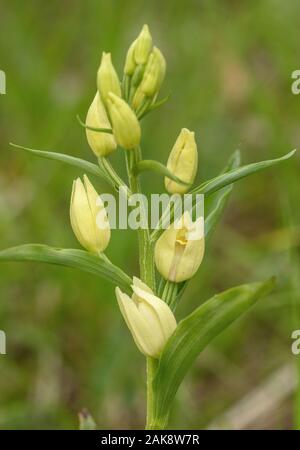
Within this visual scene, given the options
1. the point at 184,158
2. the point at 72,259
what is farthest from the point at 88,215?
the point at 184,158

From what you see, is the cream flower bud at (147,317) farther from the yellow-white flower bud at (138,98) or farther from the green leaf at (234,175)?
the yellow-white flower bud at (138,98)

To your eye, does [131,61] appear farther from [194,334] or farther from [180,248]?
[194,334]

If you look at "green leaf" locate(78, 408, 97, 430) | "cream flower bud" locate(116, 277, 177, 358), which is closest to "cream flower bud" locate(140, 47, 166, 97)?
"cream flower bud" locate(116, 277, 177, 358)

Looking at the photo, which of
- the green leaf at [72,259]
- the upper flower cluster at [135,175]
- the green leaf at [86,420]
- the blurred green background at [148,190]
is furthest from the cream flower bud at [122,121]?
the blurred green background at [148,190]
